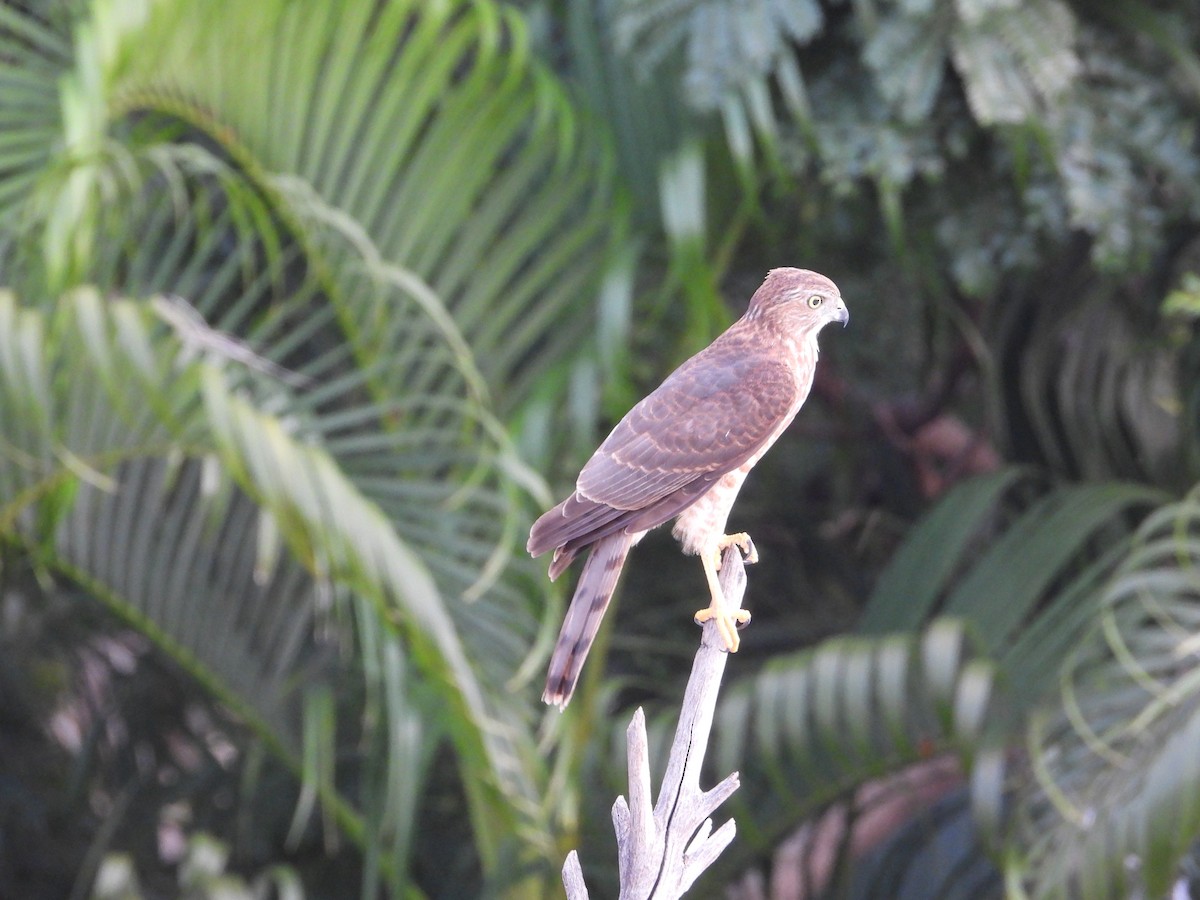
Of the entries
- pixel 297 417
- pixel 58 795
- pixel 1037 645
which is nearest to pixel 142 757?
pixel 58 795

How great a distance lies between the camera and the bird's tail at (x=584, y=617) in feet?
5.18

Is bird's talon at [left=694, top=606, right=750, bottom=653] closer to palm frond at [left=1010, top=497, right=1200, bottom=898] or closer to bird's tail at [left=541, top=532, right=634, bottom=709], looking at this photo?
bird's tail at [left=541, top=532, right=634, bottom=709]

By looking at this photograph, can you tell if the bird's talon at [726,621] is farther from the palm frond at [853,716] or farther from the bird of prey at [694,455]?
the palm frond at [853,716]

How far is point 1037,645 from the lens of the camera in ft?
10.6

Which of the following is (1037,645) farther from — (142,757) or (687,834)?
(142,757)

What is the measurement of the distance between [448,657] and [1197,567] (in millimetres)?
1791

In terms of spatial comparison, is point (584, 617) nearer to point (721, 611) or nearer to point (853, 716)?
point (721, 611)

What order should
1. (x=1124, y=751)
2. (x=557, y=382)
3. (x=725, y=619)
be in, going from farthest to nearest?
(x=557, y=382) → (x=1124, y=751) → (x=725, y=619)

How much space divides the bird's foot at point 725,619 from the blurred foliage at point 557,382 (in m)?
0.98

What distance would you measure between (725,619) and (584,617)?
0.22 meters

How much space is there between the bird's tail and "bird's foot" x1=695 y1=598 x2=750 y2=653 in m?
0.14

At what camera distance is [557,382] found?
3.23m

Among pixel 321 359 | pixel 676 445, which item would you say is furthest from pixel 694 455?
pixel 321 359

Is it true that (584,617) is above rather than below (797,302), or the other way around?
below
